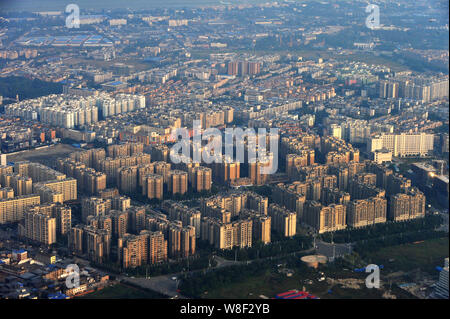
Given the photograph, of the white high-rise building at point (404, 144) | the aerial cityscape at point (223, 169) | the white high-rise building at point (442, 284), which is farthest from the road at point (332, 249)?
the white high-rise building at point (404, 144)

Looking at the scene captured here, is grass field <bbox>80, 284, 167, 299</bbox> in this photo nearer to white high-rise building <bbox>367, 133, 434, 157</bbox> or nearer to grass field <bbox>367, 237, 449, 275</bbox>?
grass field <bbox>367, 237, 449, 275</bbox>

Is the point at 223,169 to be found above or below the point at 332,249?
above

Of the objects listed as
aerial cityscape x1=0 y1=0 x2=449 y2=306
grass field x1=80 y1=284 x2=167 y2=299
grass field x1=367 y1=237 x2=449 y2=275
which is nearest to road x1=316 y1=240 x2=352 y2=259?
aerial cityscape x1=0 y1=0 x2=449 y2=306

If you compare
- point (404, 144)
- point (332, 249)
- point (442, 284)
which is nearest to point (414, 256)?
point (332, 249)

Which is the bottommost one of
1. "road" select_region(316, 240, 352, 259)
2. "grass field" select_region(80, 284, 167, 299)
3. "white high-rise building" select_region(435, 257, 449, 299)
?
"road" select_region(316, 240, 352, 259)

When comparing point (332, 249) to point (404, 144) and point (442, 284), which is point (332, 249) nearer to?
point (442, 284)

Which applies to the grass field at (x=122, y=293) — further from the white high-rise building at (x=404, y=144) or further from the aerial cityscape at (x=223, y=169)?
the white high-rise building at (x=404, y=144)
